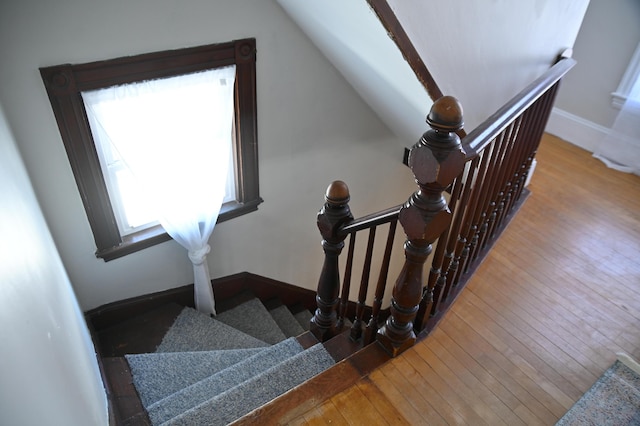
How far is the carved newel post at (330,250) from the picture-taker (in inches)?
66.9

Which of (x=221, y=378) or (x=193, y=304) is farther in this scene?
(x=193, y=304)

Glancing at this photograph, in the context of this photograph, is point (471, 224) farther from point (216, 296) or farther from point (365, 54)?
point (216, 296)

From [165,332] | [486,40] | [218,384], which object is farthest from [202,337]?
[486,40]

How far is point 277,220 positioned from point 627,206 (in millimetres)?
2386

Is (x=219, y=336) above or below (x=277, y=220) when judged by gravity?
below

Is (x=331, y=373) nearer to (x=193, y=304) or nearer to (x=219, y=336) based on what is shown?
(x=219, y=336)

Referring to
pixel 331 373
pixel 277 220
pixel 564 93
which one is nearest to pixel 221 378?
pixel 331 373

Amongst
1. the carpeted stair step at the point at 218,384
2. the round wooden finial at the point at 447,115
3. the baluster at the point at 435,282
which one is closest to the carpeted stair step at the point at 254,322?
the carpeted stair step at the point at 218,384

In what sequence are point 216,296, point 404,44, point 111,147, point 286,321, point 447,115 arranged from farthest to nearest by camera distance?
1. point 286,321
2. point 216,296
3. point 111,147
4. point 404,44
5. point 447,115

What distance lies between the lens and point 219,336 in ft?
9.90

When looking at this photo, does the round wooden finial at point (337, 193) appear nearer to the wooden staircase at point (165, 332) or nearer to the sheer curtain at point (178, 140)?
the wooden staircase at point (165, 332)

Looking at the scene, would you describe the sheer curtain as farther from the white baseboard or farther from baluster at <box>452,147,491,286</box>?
the white baseboard

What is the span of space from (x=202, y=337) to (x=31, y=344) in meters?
2.19

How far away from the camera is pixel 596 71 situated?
373 centimetres
